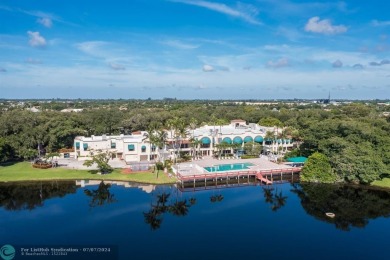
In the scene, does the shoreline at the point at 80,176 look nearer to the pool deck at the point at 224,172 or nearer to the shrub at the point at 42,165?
the shrub at the point at 42,165

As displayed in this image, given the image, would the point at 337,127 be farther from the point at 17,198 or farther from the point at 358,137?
the point at 17,198

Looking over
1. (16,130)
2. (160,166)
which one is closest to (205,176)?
(160,166)

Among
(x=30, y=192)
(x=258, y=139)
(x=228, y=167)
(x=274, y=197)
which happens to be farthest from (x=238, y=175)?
(x=30, y=192)

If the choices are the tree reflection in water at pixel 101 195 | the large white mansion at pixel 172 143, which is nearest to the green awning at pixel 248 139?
the large white mansion at pixel 172 143

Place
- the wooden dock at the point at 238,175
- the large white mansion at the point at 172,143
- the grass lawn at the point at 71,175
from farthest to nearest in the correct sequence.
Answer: the large white mansion at the point at 172,143
the wooden dock at the point at 238,175
the grass lawn at the point at 71,175

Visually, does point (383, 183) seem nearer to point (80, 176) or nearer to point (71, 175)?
point (80, 176)

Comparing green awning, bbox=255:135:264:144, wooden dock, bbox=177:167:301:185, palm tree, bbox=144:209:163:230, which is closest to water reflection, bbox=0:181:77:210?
palm tree, bbox=144:209:163:230

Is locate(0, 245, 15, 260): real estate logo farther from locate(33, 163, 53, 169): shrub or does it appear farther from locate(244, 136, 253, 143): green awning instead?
locate(244, 136, 253, 143): green awning

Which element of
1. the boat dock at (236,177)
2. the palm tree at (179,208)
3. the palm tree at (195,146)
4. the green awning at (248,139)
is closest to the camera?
the palm tree at (179,208)
